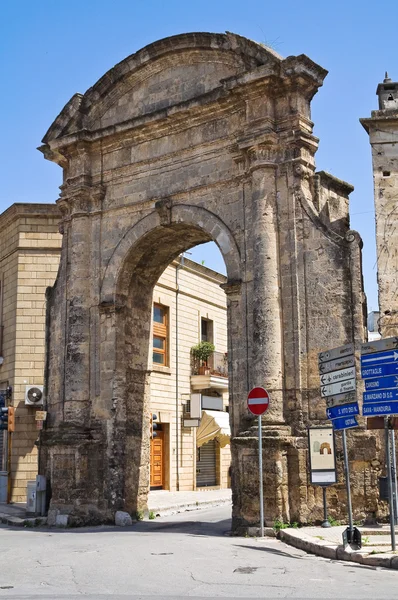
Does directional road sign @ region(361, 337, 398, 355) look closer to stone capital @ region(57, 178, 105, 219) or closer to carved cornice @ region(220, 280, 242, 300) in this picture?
carved cornice @ region(220, 280, 242, 300)

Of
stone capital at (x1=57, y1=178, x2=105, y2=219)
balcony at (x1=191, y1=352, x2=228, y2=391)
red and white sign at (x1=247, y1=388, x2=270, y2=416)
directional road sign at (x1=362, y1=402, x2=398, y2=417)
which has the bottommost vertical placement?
directional road sign at (x1=362, y1=402, x2=398, y2=417)

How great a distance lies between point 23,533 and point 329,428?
569 centimetres

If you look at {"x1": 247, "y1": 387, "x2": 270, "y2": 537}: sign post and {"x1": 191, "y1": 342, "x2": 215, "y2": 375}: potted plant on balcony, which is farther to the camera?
{"x1": 191, "y1": 342, "x2": 215, "y2": 375}: potted plant on balcony

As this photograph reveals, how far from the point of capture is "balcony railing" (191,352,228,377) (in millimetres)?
26344

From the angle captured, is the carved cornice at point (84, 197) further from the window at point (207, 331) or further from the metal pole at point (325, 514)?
the window at point (207, 331)

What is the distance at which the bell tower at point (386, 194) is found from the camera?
41.7 ft

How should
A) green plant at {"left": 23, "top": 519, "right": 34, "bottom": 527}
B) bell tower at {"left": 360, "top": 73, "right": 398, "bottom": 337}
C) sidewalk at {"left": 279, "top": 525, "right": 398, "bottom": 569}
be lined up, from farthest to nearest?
green plant at {"left": 23, "top": 519, "right": 34, "bottom": 527}
bell tower at {"left": 360, "top": 73, "right": 398, "bottom": 337}
sidewalk at {"left": 279, "top": 525, "right": 398, "bottom": 569}

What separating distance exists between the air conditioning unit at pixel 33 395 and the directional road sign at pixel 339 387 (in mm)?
12365

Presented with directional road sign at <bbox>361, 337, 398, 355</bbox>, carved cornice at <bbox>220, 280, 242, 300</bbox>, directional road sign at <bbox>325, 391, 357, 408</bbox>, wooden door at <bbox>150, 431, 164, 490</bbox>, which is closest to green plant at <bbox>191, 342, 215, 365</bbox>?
wooden door at <bbox>150, 431, 164, 490</bbox>

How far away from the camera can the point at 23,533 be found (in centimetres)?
1344

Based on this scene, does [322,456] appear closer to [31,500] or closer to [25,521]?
[25,521]

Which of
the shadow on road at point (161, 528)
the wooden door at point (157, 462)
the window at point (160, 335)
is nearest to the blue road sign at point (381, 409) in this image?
the shadow on road at point (161, 528)

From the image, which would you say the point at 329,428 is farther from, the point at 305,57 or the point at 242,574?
the point at 305,57

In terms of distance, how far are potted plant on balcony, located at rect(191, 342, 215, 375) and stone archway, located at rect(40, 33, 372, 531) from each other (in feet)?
32.0
